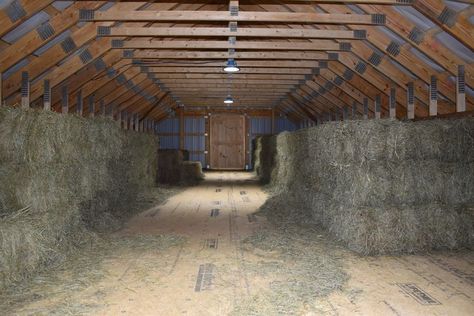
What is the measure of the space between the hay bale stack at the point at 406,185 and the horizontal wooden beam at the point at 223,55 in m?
3.18

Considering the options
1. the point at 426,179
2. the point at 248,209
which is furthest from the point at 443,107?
the point at 248,209

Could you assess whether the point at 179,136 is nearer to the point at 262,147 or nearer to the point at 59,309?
the point at 262,147

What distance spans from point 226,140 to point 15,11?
16.5 m

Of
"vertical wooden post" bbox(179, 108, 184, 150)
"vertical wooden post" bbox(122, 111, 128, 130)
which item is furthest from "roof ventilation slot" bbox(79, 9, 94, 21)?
"vertical wooden post" bbox(179, 108, 184, 150)

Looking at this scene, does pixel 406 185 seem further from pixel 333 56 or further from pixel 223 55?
pixel 223 55

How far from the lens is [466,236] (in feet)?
17.6

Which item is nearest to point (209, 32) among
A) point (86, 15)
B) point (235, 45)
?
point (235, 45)

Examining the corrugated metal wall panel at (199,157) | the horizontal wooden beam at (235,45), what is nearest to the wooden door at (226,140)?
the corrugated metal wall panel at (199,157)

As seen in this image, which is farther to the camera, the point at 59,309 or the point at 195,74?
the point at 195,74

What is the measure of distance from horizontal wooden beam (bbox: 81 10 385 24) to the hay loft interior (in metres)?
0.02

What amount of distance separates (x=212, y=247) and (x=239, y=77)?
6792 millimetres

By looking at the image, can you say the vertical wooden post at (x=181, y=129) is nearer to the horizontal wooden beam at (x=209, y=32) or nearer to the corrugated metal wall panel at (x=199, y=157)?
the corrugated metal wall panel at (x=199, y=157)

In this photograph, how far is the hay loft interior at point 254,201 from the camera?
12.6 ft

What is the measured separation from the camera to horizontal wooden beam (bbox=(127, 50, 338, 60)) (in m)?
8.34
